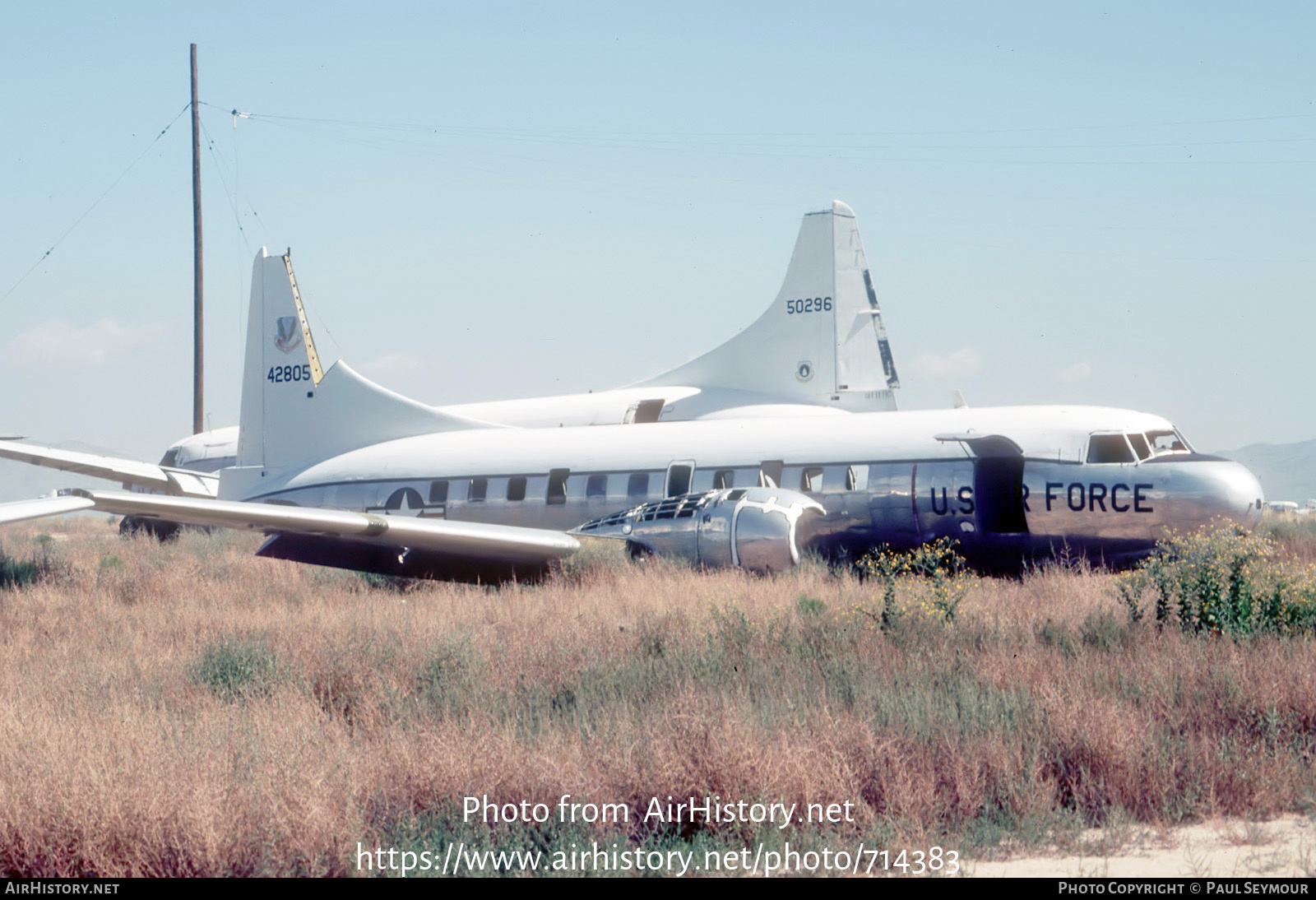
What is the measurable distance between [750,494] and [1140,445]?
5.51 m

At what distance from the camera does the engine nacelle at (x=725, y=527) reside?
15.3 metres

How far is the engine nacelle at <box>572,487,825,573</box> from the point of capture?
15.3 metres

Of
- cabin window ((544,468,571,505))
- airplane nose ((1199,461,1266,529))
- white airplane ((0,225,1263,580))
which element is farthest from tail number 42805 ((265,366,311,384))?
airplane nose ((1199,461,1266,529))

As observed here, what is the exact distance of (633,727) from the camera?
7992mm

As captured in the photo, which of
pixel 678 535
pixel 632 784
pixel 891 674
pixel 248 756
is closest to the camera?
pixel 632 784

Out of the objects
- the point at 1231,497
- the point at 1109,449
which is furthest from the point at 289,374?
the point at 1231,497

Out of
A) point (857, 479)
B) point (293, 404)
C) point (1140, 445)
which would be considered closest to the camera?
point (1140, 445)

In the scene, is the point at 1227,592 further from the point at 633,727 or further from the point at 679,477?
the point at 679,477

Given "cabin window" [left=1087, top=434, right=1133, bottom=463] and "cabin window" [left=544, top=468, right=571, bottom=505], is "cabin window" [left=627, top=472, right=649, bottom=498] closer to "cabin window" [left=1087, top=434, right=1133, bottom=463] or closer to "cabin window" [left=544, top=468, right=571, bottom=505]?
"cabin window" [left=544, top=468, right=571, bottom=505]

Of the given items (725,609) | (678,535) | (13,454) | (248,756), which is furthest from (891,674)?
(13,454)

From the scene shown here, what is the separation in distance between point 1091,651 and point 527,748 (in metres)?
5.67

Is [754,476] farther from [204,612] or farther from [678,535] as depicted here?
[204,612]

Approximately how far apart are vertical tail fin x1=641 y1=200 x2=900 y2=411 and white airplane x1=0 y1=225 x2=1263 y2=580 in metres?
9.23

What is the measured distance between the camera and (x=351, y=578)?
20281 millimetres
